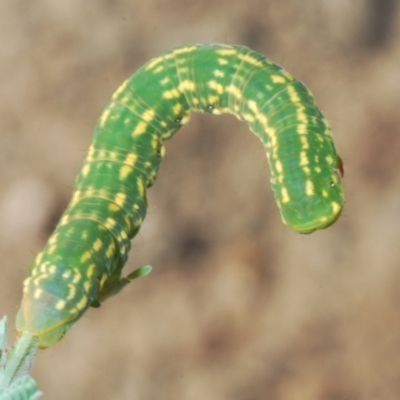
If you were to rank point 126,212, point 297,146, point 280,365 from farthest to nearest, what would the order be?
1. point 280,365
2. point 126,212
3. point 297,146

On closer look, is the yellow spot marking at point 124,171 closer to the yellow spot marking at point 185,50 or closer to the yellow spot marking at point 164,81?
the yellow spot marking at point 164,81

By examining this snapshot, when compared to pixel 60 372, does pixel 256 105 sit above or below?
above

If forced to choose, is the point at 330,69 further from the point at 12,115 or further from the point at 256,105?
the point at 12,115

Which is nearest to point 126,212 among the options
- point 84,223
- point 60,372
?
point 84,223

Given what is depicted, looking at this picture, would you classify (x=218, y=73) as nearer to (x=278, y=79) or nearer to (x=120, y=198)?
(x=278, y=79)

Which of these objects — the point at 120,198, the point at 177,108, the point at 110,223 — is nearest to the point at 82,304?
the point at 110,223

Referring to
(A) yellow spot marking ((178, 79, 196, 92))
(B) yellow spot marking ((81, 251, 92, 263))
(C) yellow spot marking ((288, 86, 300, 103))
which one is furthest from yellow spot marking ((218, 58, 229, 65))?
(B) yellow spot marking ((81, 251, 92, 263))
